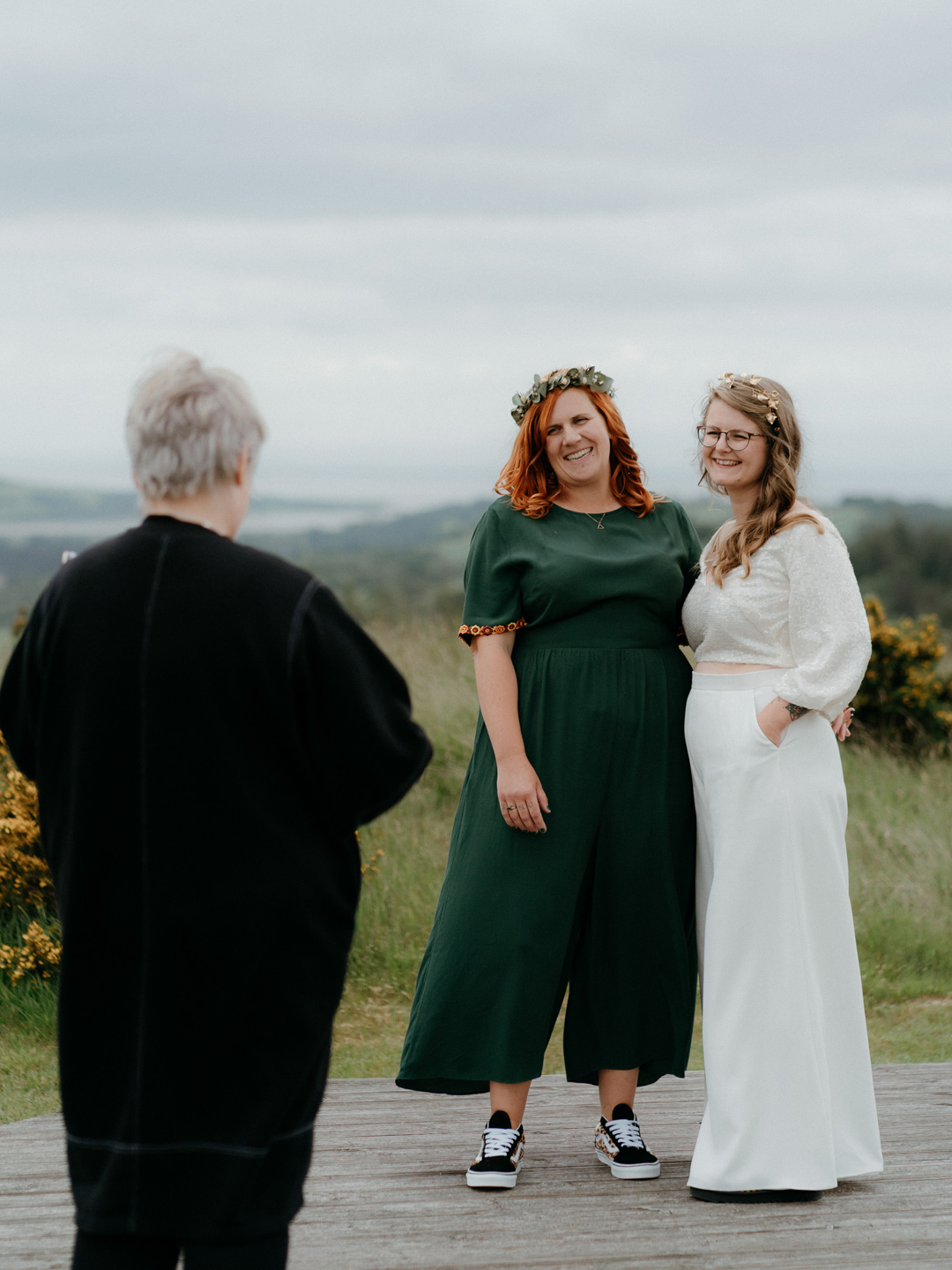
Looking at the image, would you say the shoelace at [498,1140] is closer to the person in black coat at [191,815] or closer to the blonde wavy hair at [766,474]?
the person in black coat at [191,815]

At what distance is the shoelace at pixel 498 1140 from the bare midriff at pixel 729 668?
46.2 inches

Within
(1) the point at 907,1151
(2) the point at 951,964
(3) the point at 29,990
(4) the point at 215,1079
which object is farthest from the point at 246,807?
(2) the point at 951,964

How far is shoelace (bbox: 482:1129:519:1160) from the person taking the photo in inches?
118

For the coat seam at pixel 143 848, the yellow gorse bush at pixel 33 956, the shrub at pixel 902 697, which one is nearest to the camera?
the coat seam at pixel 143 848

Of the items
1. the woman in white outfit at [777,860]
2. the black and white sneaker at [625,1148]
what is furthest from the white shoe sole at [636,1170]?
the woman in white outfit at [777,860]

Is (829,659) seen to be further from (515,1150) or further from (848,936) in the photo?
(515,1150)

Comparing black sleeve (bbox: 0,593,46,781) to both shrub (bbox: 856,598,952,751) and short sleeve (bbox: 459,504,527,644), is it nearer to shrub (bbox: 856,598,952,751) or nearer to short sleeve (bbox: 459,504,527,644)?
short sleeve (bbox: 459,504,527,644)

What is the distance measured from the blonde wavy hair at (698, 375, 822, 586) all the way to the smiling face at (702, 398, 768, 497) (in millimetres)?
11

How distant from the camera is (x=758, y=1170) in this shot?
2.86 m

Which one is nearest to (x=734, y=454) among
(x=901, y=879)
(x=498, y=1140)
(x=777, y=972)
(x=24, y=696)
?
(x=777, y=972)

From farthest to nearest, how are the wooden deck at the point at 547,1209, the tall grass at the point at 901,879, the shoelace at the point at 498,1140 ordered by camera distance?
the tall grass at the point at 901,879 < the shoelace at the point at 498,1140 < the wooden deck at the point at 547,1209

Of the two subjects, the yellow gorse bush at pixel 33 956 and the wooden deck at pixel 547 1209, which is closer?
the wooden deck at pixel 547 1209

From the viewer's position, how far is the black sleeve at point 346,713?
177 centimetres

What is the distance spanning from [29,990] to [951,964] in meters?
4.23
